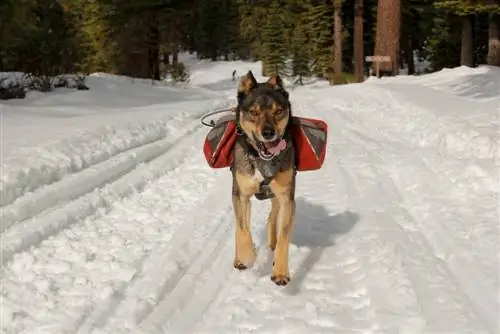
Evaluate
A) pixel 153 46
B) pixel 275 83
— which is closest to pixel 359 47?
pixel 153 46

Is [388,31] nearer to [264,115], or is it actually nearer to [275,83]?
[275,83]

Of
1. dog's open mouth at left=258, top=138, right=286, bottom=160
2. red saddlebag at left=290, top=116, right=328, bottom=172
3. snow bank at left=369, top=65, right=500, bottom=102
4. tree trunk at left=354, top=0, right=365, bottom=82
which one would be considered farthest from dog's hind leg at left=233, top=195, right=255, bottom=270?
tree trunk at left=354, top=0, right=365, bottom=82

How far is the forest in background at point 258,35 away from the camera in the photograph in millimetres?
17375

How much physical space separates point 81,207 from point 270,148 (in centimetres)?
294

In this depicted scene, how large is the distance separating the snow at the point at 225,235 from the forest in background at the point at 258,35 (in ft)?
Result: 22.5

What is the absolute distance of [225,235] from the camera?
5832 mm

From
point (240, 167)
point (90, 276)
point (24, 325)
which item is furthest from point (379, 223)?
point (24, 325)

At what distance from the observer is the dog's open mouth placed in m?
4.52

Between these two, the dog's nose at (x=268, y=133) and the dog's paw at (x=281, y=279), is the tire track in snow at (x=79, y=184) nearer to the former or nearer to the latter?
the dog's paw at (x=281, y=279)

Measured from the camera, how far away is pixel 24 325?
3.89 m

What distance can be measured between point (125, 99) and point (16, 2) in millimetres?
3987

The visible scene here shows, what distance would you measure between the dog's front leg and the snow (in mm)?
122

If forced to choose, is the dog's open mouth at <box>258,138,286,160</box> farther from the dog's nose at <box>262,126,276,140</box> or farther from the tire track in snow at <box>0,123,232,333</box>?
the tire track in snow at <box>0,123,232,333</box>

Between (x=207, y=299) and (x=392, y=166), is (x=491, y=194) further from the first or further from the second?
(x=207, y=299)
